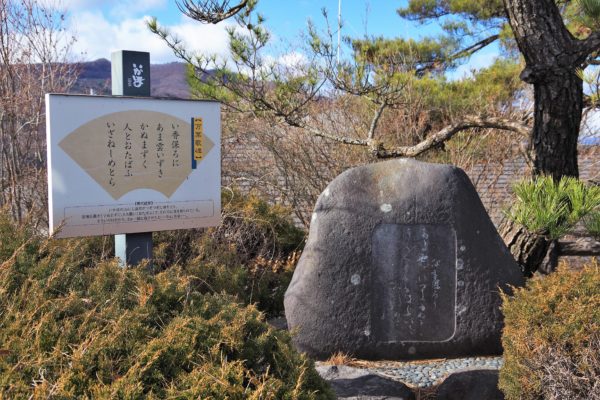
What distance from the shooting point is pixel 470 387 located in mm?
3627

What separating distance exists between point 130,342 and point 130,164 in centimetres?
192

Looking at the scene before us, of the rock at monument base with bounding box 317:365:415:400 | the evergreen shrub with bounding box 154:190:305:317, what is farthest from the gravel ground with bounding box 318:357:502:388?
the evergreen shrub with bounding box 154:190:305:317

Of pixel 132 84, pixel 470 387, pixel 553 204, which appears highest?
pixel 132 84

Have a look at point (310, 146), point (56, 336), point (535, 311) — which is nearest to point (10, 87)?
point (310, 146)

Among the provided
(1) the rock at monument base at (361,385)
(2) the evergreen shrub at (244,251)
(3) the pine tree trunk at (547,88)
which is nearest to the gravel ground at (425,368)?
(1) the rock at monument base at (361,385)

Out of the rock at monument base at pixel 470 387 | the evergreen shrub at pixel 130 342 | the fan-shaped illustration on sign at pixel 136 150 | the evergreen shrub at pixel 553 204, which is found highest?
the fan-shaped illustration on sign at pixel 136 150

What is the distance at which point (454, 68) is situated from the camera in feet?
31.6

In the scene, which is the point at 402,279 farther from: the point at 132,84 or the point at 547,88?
the point at 132,84

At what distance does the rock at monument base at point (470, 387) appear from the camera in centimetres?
360

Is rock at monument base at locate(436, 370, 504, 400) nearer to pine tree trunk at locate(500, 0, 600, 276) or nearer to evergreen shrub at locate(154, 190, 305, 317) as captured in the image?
pine tree trunk at locate(500, 0, 600, 276)

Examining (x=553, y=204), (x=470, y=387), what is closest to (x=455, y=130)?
(x=553, y=204)

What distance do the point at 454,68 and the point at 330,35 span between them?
460cm

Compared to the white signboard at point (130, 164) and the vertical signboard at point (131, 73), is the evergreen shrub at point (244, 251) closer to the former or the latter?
the white signboard at point (130, 164)

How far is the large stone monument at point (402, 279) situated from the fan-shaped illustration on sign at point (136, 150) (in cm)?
103
